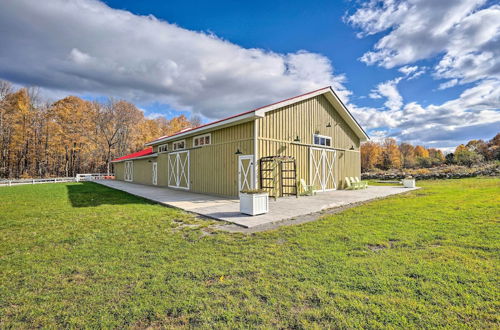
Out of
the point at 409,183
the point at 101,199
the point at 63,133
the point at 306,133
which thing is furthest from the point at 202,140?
the point at 63,133

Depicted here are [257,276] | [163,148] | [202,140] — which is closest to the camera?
[257,276]

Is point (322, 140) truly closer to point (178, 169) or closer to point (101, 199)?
point (178, 169)

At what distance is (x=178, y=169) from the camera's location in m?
15.6

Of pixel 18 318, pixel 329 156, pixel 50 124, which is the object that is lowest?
pixel 18 318

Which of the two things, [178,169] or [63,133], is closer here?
[178,169]

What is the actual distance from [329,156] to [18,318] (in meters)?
14.4

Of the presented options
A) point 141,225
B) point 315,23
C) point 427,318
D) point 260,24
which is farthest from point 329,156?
point 427,318

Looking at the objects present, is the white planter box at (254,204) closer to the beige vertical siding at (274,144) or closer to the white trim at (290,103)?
the beige vertical siding at (274,144)

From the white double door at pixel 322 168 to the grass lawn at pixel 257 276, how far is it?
7596 mm

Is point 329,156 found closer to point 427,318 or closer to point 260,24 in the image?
point 260,24

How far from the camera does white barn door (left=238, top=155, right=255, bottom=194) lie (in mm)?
10227

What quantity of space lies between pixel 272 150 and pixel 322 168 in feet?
15.1

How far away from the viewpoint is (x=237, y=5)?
1012cm

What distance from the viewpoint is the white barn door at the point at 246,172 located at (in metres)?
10.2
